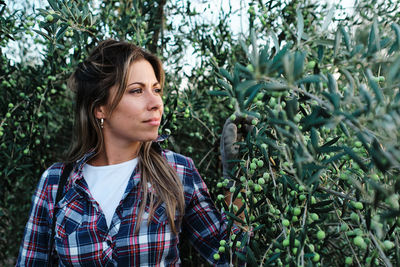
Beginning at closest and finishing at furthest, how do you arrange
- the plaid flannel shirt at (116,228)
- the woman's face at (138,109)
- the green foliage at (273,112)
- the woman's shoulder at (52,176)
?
the green foliage at (273,112)
the plaid flannel shirt at (116,228)
the woman's face at (138,109)
the woman's shoulder at (52,176)

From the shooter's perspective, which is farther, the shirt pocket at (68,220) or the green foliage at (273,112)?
the shirt pocket at (68,220)

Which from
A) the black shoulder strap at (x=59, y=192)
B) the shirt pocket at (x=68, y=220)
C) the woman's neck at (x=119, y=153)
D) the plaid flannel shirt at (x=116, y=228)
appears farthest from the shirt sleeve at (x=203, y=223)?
the black shoulder strap at (x=59, y=192)

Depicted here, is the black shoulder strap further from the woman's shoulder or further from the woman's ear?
the woman's ear

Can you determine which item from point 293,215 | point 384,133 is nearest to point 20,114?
point 293,215

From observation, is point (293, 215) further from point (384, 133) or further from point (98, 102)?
point (98, 102)

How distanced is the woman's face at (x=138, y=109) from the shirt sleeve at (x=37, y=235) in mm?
556

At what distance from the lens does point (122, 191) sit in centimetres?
179

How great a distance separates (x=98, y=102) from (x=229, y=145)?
79 cm

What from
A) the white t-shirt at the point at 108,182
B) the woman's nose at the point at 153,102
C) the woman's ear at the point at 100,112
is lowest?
the white t-shirt at the point at 108,182

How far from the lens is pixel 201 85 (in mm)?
2664

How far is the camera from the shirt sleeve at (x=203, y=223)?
5.67 feet

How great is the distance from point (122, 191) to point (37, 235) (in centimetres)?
53

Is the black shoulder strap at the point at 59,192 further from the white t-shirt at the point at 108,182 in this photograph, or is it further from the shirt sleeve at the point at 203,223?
the shirt sleeve at the point at 203,223

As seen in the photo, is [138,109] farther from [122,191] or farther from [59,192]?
[59,192]
